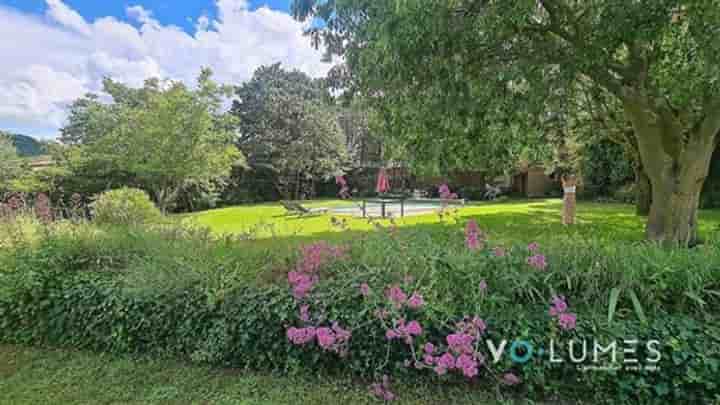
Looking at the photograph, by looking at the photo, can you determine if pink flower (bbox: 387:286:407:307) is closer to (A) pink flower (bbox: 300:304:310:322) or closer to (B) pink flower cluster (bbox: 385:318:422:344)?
(B) pink flower cluster (bbox: 385:318:422:344)

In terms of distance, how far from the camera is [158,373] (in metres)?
2.35

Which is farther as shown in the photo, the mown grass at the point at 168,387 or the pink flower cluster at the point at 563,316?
the mown grass at the point at 168,387

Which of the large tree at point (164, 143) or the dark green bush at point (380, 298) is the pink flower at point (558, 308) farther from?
the large tree at point (164, 143)

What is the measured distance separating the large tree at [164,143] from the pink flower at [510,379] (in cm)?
1199

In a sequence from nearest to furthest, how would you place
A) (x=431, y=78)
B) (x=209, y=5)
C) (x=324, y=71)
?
(x=431, y=78) < (x=324, y=71) < (x=209, y=5)

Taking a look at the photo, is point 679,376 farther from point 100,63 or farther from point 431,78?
point 100,63

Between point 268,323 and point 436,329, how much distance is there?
1.11 meters

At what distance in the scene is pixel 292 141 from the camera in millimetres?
19297

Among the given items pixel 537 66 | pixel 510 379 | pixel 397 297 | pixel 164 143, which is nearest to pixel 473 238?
pixel 397 297

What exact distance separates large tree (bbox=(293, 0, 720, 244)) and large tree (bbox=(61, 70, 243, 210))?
837 cm

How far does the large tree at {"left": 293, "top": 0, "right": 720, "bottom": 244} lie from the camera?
3500mm

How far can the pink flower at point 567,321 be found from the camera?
1.84m

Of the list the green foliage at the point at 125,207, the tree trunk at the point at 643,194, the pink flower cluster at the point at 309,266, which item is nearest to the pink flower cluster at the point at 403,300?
the pink flower cluster at the point at 309,266

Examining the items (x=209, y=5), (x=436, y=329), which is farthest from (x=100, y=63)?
(x=436, y=329)
